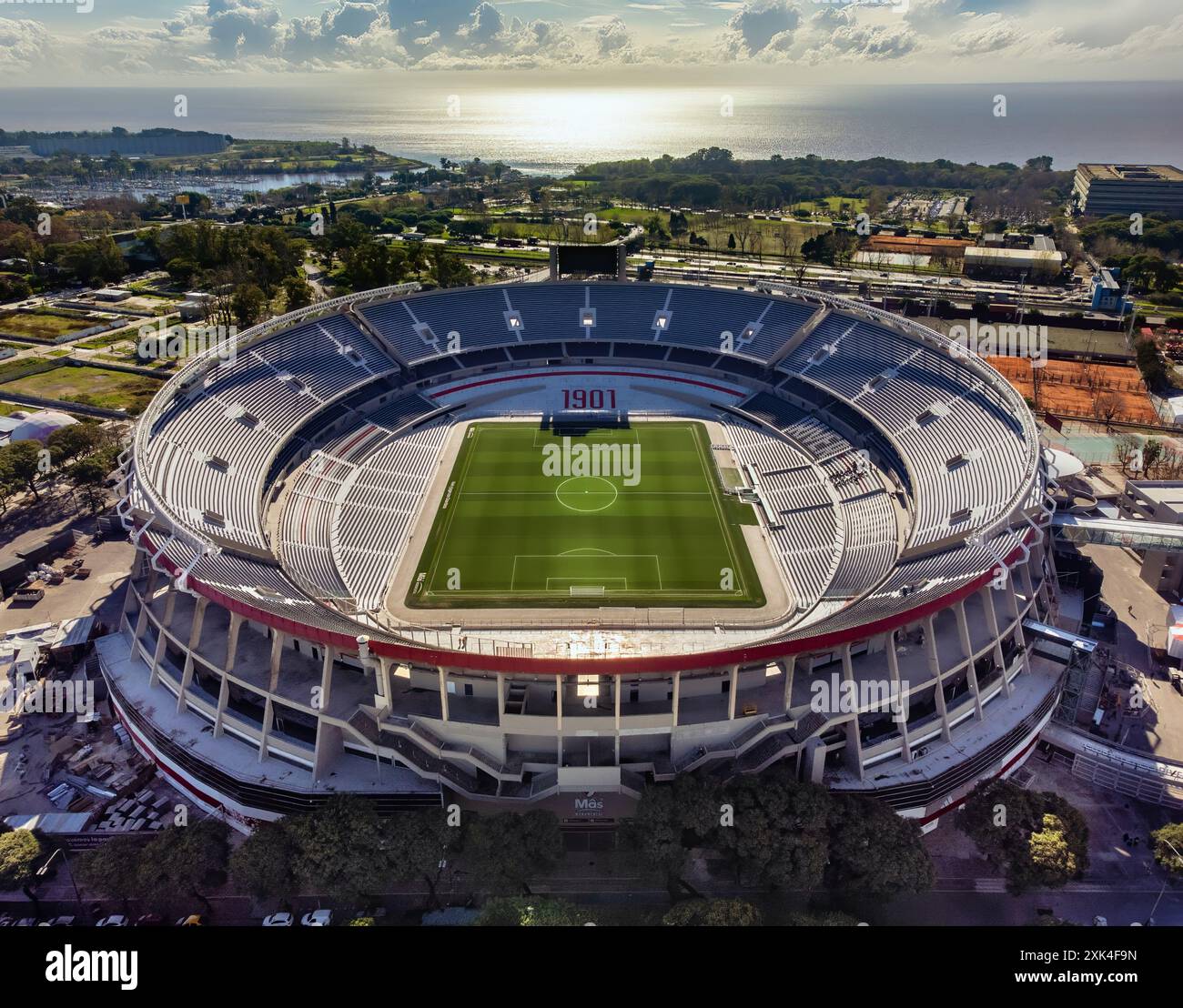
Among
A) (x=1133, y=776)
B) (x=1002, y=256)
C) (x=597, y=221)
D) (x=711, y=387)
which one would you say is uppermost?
(x=597, y=221)

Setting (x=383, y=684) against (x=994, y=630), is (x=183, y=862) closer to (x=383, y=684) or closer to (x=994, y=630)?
(x=383, y=684)

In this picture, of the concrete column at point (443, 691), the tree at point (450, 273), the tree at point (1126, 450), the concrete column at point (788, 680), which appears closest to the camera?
the concrete column at point (443, 691)

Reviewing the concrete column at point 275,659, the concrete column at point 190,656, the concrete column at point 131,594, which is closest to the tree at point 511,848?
the concrete column at point 275,659

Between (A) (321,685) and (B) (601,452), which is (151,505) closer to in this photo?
(A) (321,685)

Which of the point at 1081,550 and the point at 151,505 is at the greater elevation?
the point at 151,505

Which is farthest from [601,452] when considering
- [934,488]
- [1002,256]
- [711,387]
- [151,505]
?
[1002,256]

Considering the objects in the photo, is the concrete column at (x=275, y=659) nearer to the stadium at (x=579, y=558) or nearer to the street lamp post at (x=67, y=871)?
the stadium at (x=579, y=558)
